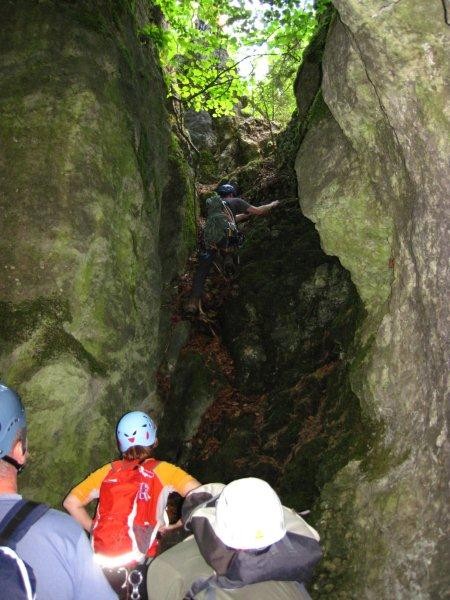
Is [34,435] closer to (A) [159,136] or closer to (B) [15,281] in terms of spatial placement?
(B) [15,281]

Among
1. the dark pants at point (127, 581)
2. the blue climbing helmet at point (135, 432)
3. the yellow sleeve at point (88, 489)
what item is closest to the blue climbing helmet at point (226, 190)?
the blue climbing helmet at point (135, 432)

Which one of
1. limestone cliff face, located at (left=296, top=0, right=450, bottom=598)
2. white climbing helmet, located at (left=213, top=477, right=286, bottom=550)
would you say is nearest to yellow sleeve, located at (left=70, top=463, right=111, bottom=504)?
white climbing helmet, located at (left=213, top=477, right=286, bottom=550)

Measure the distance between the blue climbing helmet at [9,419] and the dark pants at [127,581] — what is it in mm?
1799

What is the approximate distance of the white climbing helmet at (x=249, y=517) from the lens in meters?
2.14

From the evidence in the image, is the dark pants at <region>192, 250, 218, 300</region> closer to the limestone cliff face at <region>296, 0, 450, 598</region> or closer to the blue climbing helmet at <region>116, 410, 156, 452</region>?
the limestone cliff face at <region>296, 0, 450, 598</region>

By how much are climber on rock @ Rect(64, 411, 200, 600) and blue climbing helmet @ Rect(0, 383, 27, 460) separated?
153 cm

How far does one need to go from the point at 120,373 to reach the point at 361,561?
3903mm

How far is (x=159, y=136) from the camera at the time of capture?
913cm

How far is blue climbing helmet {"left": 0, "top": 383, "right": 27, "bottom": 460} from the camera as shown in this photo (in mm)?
2097

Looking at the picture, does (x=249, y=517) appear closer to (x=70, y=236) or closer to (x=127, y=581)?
(x=127, y=581)

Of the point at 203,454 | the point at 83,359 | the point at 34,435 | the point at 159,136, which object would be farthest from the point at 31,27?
the point at 203,454

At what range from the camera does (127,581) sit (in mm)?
3375

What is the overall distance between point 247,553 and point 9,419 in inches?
53.2

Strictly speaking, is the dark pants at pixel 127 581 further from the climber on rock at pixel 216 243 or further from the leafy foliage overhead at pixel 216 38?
the leafy foliage overhead at pixel 216 38
